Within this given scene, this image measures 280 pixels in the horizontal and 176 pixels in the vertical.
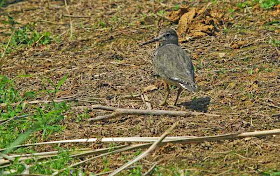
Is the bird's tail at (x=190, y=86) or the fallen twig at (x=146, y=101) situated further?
the fallen twig at (x=146, y=101)

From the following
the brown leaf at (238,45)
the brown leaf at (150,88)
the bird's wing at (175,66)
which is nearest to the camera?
the bird's wing at (175,66)

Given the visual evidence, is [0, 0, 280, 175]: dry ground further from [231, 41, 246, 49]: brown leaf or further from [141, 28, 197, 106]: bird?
[141, 28, 197, 106]: bird

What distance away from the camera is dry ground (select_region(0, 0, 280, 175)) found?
629 centimetres

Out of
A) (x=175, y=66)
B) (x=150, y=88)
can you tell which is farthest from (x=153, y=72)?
(x=175, y=66)

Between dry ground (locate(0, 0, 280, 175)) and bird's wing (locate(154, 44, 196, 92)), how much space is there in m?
0.41

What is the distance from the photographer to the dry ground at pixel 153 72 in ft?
20.6

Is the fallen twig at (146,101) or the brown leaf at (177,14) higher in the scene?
the brown leaf at (177,14)

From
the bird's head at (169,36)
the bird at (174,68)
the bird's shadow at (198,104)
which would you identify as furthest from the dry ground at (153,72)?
the bird's head at (169,36)

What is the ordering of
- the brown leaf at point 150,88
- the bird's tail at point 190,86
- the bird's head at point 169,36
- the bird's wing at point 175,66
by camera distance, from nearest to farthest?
the bird's tail at point 190,86
the bird's wing at point 175,66
the brown leaf at point 150,88
the bird's head at point 169,36

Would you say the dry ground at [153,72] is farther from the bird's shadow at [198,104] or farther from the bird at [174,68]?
the bird at [174,68]

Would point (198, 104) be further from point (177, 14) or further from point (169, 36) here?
point (177, 14)

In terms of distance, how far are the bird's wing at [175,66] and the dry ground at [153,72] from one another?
41 centimetres

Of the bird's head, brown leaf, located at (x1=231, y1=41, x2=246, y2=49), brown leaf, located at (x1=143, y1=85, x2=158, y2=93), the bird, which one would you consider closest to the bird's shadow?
the bird

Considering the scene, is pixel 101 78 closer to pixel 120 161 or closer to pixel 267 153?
pixel 120 161
